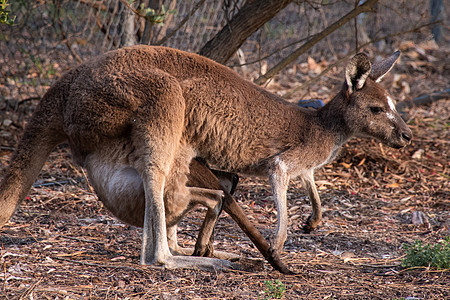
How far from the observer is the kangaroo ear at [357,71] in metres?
4.03

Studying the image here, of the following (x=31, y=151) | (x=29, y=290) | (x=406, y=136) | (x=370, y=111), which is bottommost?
(x=29, y=290)

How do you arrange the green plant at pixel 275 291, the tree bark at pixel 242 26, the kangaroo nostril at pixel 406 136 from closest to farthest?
the green plant at pixel 275 291 < the kangaroo nostril at pixel 406 136 < the tree bark at pixel 242 26

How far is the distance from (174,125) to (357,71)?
4.81 ft

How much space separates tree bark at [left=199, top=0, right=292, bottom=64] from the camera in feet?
15.8

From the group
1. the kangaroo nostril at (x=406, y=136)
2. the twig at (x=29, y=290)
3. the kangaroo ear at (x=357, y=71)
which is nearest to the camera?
the twig at (x=29, y=290)

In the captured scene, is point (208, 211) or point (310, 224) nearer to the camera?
point (208, 211)

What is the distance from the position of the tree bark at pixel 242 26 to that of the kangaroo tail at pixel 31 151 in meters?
1.75

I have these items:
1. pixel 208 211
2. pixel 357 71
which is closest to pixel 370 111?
pixel 357 71

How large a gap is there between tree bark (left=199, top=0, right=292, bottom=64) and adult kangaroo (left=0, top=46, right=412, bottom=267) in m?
0.97

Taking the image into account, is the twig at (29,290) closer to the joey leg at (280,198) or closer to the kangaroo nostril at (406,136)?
the joey leg at (280,198)

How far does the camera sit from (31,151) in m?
3.68

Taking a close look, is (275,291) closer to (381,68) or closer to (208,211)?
(208,211)

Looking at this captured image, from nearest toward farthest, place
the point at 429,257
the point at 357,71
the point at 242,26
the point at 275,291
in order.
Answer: the point at 275,291, the point at 429,257, the point at 357,71, the point at 242,26

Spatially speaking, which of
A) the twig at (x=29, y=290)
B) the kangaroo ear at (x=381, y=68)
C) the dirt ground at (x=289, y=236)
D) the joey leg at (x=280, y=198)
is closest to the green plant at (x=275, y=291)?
the dirt ground at (x=289, y=236)
